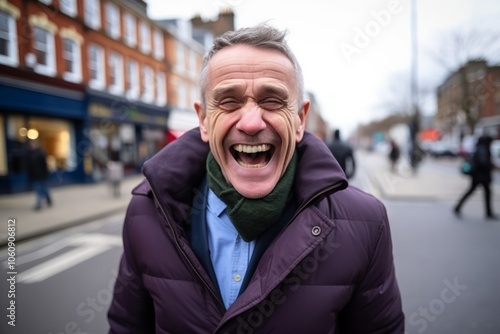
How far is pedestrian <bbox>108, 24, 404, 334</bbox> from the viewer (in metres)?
1.20

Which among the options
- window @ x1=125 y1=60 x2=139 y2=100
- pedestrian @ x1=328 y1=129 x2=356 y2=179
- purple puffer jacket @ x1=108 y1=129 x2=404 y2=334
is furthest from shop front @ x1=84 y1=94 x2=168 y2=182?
purple puffer jacket @ x1=108 y1=129 x2=404 y2=334

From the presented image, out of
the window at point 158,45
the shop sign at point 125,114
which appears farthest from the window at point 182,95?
the window at point 158,45

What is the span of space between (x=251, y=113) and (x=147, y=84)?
1820cm

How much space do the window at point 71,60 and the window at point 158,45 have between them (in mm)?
5864

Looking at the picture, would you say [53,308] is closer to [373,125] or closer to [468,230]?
[468,230]

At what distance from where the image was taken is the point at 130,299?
56.6 inches

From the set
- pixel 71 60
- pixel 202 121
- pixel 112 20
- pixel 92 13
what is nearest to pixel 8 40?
pixel 71 60

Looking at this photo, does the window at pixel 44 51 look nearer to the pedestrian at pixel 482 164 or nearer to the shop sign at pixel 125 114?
the shop sign at pixel 125 114

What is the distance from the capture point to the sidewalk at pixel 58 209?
638 cm

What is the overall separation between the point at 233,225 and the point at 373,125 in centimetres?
8648

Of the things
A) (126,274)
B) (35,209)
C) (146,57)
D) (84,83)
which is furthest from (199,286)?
(146,57)

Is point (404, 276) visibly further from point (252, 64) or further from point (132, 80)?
point (132, 80)

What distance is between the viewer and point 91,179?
1414 centimetres

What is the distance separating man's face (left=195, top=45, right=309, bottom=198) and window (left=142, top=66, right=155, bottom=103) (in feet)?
57.8
